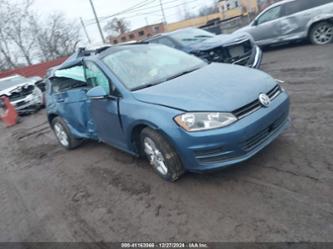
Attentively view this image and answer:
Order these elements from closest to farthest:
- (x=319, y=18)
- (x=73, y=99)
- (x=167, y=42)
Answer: (x=73, y=99) → (x=167, y=42) → (x=319, y=18)

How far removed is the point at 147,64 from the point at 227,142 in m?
1.78

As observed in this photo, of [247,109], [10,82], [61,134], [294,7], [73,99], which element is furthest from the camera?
[10,82]

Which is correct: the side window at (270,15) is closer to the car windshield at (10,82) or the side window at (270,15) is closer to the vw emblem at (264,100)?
the vw emblem at (264,100)

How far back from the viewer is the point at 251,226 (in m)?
2.60

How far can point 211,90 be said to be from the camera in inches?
129

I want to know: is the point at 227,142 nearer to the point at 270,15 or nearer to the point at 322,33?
the point at 322,33

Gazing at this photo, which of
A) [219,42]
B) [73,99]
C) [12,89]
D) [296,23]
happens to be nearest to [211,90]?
[73,99]

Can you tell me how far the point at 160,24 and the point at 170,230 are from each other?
191ft

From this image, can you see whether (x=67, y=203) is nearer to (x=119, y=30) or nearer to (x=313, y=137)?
(x=313, y=137)

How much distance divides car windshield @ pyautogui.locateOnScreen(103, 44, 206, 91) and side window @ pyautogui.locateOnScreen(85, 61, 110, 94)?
17 centimetres

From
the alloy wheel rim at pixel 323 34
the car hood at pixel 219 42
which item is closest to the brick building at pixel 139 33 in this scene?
the alloy wheel rim at pixel 323 34

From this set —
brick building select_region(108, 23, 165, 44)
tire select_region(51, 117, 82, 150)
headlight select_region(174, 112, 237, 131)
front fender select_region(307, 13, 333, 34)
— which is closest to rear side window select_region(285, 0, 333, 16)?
front fender select_region(307, 13, 333, 34)

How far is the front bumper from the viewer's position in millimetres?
2969

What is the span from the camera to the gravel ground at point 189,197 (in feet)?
8.66
